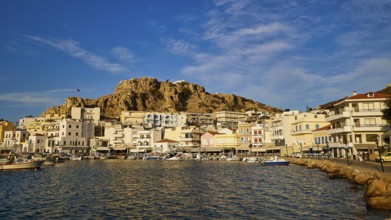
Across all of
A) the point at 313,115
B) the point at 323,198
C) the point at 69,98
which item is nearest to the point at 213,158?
the point at 313,115

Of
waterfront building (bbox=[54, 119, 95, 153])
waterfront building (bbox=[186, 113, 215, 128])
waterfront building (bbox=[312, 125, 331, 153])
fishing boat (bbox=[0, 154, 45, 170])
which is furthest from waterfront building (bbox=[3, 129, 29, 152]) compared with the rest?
waterfront building (bbox=[312, 125, 331, 153])

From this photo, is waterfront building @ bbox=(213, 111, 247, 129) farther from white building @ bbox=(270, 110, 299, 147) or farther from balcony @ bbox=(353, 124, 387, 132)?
balcony @ bbox=(353, 124, 387, 132)

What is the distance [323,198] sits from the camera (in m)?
23.3

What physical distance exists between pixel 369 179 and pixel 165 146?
82763mm

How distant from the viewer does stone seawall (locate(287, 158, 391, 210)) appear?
18.4 meters

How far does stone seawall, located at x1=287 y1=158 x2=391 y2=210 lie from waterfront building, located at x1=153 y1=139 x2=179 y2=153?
178ft

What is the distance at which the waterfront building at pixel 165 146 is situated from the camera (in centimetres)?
10402

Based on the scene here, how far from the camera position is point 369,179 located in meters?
25.9

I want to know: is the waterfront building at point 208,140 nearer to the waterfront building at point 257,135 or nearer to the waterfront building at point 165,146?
the waterfront building at point 165,146

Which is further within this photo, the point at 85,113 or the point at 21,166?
the point at 85,113

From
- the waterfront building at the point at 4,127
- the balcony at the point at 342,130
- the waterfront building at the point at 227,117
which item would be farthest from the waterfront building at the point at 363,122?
the waterfront building at the point at 4,127

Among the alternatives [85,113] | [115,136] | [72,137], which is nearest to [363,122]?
[115,136]

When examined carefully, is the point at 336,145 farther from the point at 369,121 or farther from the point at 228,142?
the point at 228,142

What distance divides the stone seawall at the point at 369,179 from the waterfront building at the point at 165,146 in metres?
54.3
